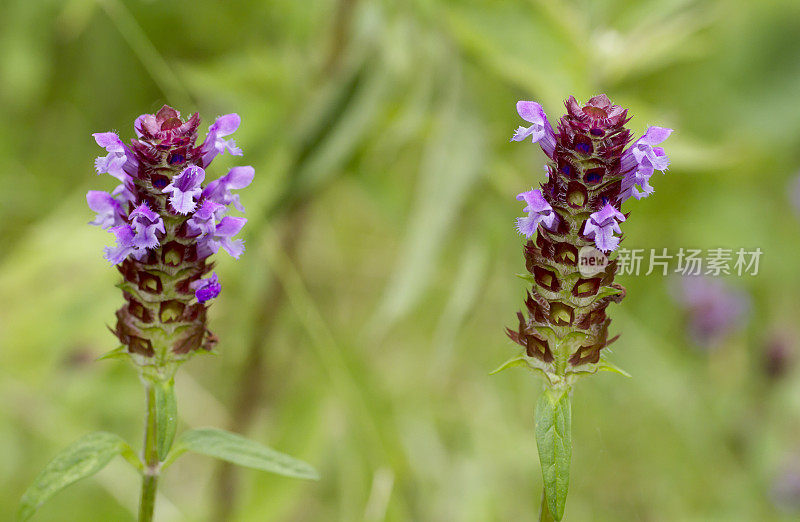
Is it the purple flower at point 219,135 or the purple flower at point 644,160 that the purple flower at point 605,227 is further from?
the purple flower at point 219,135

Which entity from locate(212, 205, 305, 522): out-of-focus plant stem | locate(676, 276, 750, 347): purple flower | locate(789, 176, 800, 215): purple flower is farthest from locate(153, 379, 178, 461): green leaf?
locate(789, 176, 800, 215): purple flower

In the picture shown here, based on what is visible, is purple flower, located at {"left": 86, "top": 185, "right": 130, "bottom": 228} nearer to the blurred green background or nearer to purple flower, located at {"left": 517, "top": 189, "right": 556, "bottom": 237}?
purple flower, located at {"left": 517, "top": 189, "right": 556, "bottom": 237}

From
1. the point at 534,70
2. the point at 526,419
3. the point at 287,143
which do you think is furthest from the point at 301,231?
the point at 526,419

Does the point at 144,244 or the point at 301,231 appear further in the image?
the point at 301,231

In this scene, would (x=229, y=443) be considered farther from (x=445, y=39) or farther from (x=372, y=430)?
(x=445, y=39)

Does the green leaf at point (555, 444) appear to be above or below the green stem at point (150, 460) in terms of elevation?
above

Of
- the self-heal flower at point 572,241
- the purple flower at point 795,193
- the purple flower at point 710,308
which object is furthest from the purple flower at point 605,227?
the purple flower at point 795,193
